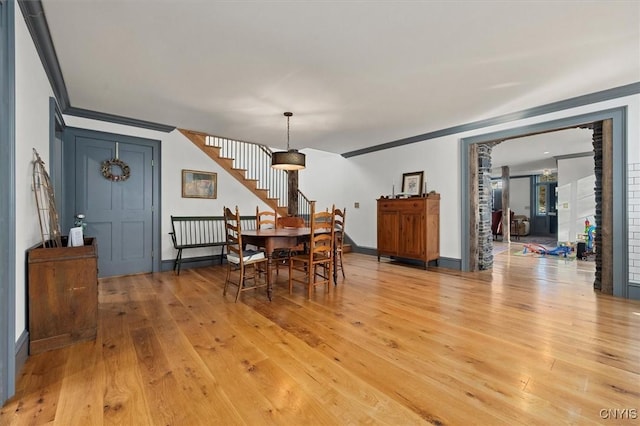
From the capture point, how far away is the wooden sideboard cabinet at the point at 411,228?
4906mm

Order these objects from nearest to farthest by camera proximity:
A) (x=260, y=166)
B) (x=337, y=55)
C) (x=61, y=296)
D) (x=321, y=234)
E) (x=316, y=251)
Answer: (x=61, y=296) < (x=337, y=55) < (x=316, y=251) < (x=321, y=234) < (x=260, y=166)

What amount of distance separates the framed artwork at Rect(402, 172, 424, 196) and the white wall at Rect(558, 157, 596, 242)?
189 inches

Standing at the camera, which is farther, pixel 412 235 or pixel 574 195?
pixel 574 195

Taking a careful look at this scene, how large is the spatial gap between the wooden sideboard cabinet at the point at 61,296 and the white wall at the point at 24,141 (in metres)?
0.07

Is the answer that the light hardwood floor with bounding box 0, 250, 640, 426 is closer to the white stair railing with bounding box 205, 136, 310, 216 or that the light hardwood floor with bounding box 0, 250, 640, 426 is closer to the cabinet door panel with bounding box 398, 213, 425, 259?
the cabinet door panel with bounding box 398, 213, 425, 259

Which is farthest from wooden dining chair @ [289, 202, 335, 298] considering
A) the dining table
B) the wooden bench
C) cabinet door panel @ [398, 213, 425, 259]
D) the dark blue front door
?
the dark blue front door

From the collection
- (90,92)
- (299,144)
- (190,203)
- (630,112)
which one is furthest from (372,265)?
(90,92)

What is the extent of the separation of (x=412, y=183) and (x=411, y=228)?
3.24 ft

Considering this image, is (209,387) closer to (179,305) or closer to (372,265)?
(179,305)

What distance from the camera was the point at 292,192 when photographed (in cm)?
730

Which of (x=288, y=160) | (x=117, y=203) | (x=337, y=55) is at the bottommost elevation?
(x=117, y=203)

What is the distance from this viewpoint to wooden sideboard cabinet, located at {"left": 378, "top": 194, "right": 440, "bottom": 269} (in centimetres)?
491

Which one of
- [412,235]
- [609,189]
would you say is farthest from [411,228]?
[609,189]

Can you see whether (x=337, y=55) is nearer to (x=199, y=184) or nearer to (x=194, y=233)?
(x=199, y=184)
